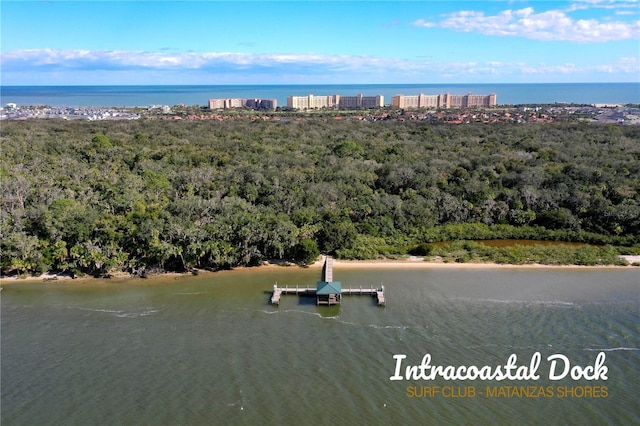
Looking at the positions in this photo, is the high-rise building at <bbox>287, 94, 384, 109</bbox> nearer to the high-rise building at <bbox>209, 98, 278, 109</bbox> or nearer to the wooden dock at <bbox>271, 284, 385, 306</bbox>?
the high-rise building at <bbox>209, 98, 278, 109</bbox>

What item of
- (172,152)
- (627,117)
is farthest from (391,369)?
(627,117)

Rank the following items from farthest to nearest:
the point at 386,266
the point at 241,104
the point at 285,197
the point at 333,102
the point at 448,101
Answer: the point at 333,102 → the point at 241,104 → the point at 448,101 → the point at 285,197 → the point at 386,266

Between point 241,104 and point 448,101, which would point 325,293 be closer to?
point 241,104

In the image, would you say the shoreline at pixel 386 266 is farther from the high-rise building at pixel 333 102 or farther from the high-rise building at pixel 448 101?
the high-rise building at pixel 448 101

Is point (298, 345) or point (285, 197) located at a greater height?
point (285, 197)

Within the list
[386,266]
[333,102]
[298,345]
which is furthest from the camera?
[333,102]

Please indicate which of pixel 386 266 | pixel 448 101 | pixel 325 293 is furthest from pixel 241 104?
pixel 325 293

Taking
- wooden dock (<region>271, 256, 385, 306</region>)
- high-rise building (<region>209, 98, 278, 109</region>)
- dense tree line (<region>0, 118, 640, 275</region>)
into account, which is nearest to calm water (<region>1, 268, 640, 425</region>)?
wooden dock (<region>271, 256, 385, 306</region>)
